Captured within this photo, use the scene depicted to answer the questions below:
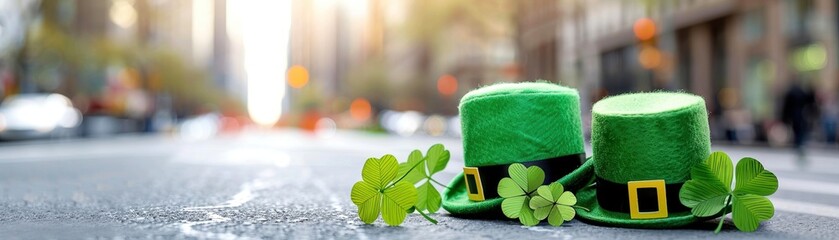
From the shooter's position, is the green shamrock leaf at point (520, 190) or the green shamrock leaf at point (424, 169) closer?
the green shamrock leaf at point (520, 190)

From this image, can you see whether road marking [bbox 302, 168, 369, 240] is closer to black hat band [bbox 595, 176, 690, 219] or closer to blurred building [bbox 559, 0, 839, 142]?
black hat band [bbox 595, 176, 690, 219]

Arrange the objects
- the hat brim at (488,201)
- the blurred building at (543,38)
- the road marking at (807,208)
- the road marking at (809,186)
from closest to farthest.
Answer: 1. the hat brim at (488,201)
2. the road marking at (807,208)
3. the road marking at (809,186)
4. the blurred building at (543,38)

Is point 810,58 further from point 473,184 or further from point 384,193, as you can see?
point 384,193

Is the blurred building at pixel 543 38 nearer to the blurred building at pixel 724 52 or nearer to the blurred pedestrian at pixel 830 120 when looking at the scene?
the blurred building at pixel 724 52

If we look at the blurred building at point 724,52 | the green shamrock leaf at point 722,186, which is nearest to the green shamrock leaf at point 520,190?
the green shamrock leaf at point 722,186

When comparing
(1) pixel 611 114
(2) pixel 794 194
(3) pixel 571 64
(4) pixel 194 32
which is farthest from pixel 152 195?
(4) pixel 194 32

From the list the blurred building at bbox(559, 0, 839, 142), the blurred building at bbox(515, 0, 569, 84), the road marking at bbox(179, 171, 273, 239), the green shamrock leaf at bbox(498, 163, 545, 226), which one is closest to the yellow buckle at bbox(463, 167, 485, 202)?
the green shamrock leaf at bbox(498, 163, 545, 226)
